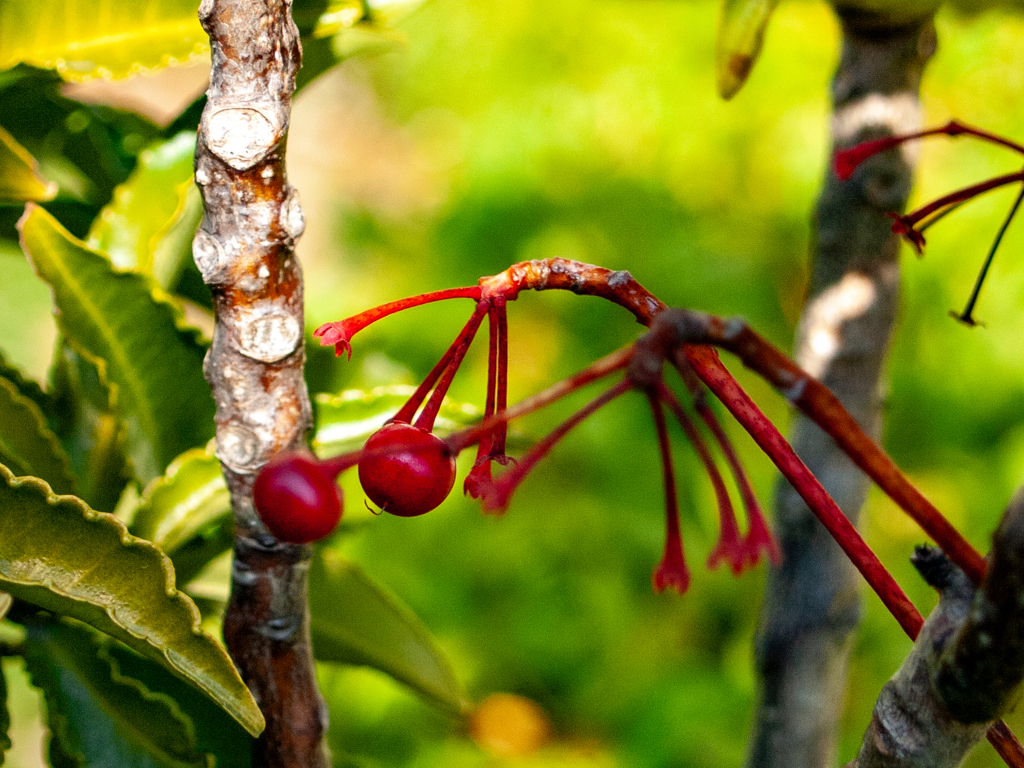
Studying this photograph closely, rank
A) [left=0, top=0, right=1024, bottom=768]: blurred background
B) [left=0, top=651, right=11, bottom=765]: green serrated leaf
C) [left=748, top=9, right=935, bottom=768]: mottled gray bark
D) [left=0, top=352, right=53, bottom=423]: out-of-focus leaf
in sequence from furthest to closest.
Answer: [left=0, top=0, right=1024, bottom=768]: blurred background < [left=748, top=9, right=935, bottom=768]: mottled gray bark < [left=0, top=352, right=53, bottom=423]: out-of-focus leaf < [left=0, top=651, right=11, bottom=765]: green serrated leaf

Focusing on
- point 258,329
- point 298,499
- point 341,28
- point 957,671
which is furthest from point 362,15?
point 957,671

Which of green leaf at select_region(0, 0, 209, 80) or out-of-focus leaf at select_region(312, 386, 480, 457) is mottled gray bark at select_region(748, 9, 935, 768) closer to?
out-of-focus leaf at select_region(312, 386, 480, 457)

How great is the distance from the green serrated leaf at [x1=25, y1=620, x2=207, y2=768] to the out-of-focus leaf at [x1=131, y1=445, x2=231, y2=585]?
0.07m

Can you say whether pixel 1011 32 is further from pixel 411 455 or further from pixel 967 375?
pixel 411 455

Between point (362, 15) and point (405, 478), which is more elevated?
point (362, 15)

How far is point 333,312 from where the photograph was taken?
7.41 ft

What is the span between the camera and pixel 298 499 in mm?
322

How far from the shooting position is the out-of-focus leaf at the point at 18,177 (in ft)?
1.84

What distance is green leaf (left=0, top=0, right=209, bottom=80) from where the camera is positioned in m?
0.58

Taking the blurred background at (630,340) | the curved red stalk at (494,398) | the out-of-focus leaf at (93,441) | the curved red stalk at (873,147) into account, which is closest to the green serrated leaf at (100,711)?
the out-of-focus leaf at (93,441)

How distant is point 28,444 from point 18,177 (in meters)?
0.17

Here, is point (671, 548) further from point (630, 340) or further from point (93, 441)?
point (630, 340)

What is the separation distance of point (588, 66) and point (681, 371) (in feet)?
8.05

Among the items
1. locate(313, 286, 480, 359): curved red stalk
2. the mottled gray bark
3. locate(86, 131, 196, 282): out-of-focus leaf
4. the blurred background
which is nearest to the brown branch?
locate(313, 286, 480, 359): curved red stalk
